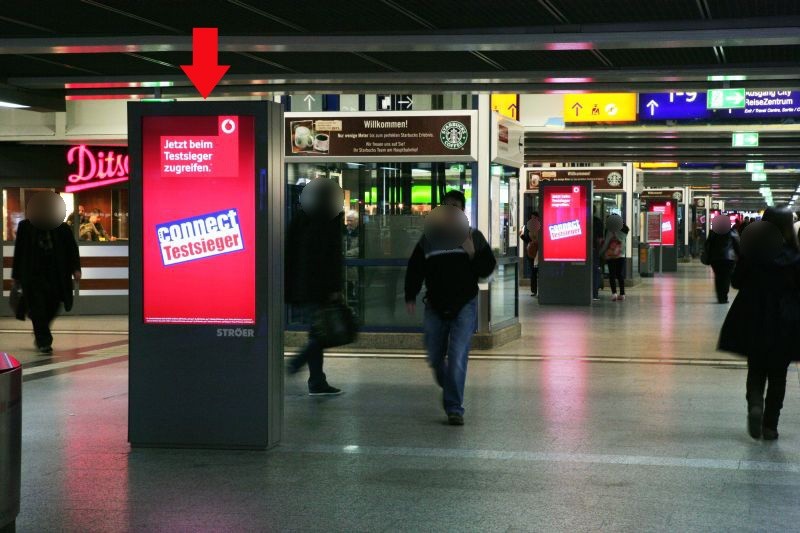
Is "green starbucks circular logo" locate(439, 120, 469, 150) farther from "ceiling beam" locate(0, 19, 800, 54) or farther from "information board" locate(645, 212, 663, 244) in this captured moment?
"information board" locate(645, 212, 663, 244)

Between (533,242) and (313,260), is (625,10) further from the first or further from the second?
(533,242)

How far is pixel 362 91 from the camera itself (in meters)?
12.5

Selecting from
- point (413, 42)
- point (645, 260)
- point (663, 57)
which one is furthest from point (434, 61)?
point (645, 260)

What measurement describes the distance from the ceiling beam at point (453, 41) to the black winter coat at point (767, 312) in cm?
226

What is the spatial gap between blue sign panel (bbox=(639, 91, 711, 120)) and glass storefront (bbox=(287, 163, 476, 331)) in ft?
33.8

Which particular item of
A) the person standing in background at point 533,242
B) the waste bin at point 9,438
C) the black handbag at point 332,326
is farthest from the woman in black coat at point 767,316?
the person standing in background at point 533,242

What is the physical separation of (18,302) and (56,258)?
639 mm

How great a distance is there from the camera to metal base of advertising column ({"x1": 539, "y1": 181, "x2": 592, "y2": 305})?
22.0 m

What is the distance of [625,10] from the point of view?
29.0 ft

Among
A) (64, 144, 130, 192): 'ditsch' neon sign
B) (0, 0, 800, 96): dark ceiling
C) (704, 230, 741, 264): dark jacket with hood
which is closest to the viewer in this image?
(0, 0, 800, 96): dark ceiling

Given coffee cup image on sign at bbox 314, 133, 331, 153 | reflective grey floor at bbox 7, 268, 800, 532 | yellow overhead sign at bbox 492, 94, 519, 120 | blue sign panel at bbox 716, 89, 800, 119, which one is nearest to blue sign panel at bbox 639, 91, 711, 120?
blue sign panel at bbox 716, 89, 800, 119

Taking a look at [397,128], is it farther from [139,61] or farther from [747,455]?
[747,455]

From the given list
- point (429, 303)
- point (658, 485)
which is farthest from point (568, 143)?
point (658, 485)

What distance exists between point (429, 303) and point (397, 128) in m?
4.89
